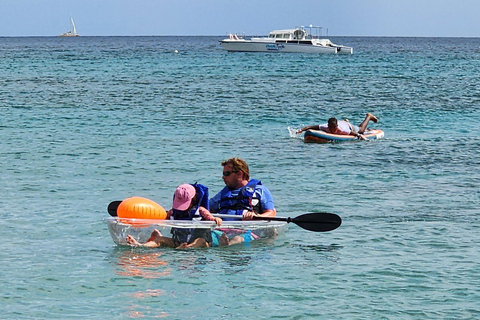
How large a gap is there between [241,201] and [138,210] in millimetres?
1524

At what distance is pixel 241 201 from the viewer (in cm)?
1080

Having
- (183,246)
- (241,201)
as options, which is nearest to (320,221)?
(241,201)

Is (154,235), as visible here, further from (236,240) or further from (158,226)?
(236,240)

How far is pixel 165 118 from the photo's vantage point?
27.5 metres

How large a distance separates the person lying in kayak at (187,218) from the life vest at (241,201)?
494 millimetres

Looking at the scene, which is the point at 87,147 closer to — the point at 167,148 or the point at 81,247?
the point at 167,148

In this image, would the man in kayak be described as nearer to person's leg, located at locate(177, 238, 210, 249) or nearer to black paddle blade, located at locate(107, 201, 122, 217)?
person's leg, located at locate(177, 238, 210, 249)

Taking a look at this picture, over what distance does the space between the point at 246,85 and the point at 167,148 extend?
2433 centimetres

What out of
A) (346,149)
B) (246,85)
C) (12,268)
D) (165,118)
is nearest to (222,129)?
(165,118)

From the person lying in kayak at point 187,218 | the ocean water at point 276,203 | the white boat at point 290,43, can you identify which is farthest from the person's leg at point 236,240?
the white boat at point 290,43

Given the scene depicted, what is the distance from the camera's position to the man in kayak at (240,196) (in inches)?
422

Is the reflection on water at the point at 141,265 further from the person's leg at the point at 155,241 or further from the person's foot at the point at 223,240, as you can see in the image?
the person's foot at the point at 223,240

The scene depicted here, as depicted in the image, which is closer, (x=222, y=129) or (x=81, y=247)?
(x=81, y=247)

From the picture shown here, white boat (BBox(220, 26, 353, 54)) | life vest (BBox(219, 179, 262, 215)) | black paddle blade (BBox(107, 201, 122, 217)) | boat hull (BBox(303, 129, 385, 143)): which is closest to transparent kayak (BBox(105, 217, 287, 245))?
life vest (BBox(219, 179, 262, 215))
